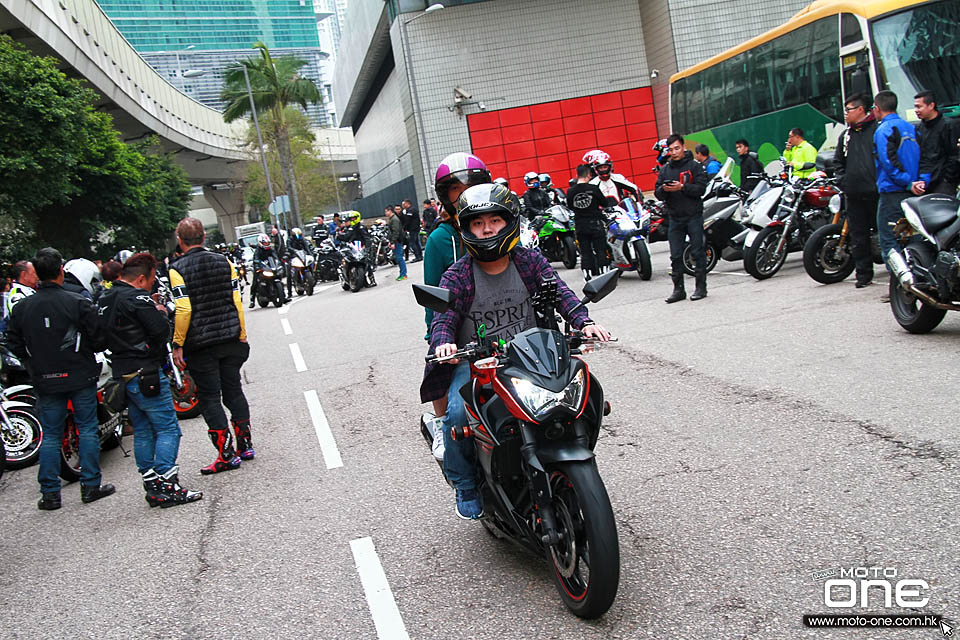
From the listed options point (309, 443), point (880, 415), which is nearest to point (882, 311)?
point (880, 415)

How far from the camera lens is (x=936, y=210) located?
7.47 metres

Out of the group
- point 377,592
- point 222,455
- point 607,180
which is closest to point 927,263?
point 377,592

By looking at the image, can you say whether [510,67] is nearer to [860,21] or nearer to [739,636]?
[860,21]

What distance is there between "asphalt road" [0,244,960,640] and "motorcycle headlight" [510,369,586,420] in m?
0.83

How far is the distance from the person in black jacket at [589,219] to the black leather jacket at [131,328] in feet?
26.5

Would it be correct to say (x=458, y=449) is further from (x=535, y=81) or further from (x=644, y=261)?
(x=535, y=81)

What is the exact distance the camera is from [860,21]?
47.8ft

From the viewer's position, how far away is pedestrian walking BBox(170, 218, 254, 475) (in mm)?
6664

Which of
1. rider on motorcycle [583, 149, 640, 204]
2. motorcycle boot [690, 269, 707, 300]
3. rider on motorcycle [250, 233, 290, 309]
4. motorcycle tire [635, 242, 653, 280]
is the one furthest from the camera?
rider on motorcycle [250, 233, 290, 309]

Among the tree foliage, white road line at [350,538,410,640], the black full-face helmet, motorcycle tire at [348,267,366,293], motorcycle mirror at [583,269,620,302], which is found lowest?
white road line at [350,538,410,640]

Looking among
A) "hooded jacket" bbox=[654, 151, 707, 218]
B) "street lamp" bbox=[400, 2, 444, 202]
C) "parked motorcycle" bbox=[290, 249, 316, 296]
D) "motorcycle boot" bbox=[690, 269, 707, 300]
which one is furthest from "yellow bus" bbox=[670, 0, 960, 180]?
"street lamp" bbox=[400, 2, 444, 202]

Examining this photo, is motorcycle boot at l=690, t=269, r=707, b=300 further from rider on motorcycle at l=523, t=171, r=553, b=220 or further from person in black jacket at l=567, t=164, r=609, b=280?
rider on motorcycle at l=523, t=171, r=553, b=220

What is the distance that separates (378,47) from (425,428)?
147 ft

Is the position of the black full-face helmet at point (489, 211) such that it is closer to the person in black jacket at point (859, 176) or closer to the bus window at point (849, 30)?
the person in black jacket at point (859, 176)
